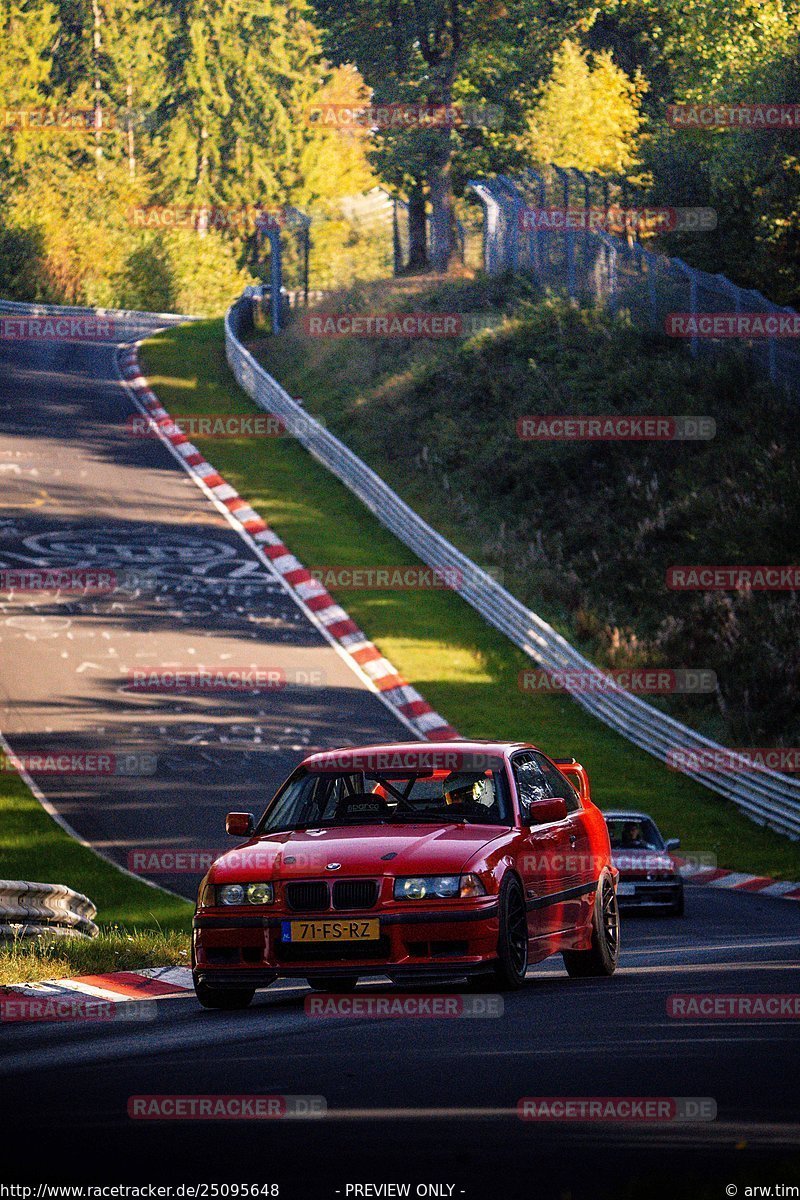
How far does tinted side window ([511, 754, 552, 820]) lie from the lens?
423 inches

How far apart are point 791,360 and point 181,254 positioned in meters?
64.8

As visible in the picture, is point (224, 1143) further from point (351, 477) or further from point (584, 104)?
point (584, 104)

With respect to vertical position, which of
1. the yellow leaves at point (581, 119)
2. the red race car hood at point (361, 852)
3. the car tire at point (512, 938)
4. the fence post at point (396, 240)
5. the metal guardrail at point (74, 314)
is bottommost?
the car tire at point (512, 938)

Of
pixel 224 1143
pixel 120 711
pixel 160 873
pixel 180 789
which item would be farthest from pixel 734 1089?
pixel 120 711

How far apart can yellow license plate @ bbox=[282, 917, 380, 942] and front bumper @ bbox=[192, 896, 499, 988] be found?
0.9 inches

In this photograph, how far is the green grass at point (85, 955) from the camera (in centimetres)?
1152

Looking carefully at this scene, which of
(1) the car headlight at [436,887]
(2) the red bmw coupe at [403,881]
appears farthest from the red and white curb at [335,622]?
(1) the car headlight at [436,887]

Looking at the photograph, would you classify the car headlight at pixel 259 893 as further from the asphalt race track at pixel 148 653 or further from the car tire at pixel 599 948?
the asphalt race track at pixel 148 653

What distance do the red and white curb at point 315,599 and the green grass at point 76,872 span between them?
12.4 feet

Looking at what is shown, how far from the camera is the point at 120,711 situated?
2567 cm

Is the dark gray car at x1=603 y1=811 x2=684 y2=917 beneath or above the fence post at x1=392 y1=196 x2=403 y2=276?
beneath

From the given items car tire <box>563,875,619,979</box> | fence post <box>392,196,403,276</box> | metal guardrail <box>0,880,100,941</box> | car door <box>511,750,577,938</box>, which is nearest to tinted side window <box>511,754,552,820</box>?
car door <box>511,750,577,938</box>

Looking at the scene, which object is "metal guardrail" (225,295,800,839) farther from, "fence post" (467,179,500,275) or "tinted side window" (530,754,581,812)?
"tinted side window" (530,754,581,812)

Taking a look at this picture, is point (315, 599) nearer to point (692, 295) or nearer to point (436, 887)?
point (692, 295)
